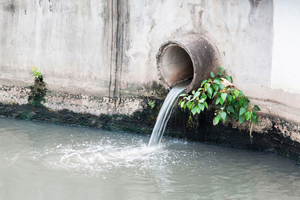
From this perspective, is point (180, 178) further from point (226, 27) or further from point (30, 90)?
point (30, 90)

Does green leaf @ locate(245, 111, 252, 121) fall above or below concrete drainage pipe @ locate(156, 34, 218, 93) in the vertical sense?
below

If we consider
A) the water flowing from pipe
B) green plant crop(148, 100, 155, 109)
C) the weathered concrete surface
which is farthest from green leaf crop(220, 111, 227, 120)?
green plant crop(148, 100, 155, 109)

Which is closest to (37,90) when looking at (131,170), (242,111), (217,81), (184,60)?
(184,60)

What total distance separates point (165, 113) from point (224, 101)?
3.23 feet

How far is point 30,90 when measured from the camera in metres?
7.19

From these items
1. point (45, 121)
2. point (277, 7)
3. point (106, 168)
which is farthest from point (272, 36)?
point (45, 121)

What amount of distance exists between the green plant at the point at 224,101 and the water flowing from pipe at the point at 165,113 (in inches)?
11.4

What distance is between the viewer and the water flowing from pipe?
19.2 ft

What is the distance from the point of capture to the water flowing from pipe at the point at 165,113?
5855 mm

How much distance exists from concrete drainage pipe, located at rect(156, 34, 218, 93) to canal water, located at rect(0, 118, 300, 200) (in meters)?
1.05

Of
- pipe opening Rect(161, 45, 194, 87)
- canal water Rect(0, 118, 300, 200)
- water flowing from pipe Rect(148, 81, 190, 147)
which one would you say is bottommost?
canal water Rect(0, 118, 300, 200)

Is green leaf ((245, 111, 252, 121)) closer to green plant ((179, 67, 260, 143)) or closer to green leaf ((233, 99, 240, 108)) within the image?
green plant ((179, 67, 260, 143))

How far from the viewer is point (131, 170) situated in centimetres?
483

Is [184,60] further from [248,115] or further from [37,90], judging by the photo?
[37,90]
